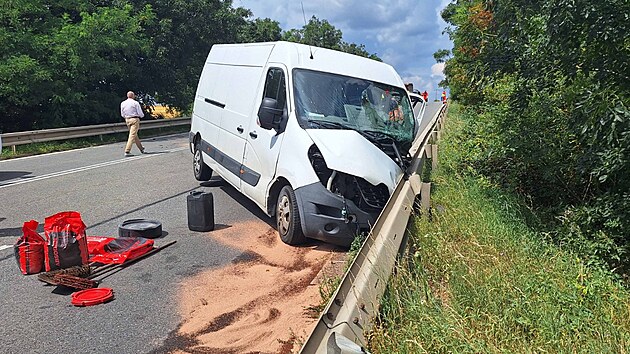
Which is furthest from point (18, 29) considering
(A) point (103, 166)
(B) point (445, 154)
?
(B) point (445, 154)

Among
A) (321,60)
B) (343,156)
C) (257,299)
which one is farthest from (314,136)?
(257,299)

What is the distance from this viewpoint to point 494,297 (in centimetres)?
417

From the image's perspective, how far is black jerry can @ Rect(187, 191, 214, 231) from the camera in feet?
24.8

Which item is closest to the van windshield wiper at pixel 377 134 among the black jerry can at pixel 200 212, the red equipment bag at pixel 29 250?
the black jerry can at pixel 200 212

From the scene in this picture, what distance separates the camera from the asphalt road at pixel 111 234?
4461mm

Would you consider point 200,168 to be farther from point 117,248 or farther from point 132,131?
point 132,131

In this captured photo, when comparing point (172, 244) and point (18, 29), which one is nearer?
point (172, 244)

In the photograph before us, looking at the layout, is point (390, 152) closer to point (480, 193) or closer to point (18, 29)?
point (480, 193)

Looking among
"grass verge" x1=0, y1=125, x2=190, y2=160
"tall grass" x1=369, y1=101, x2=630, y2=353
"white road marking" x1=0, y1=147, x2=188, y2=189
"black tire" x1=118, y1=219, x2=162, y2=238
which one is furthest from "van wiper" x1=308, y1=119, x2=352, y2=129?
"grass verge" x1=0, y1=125, x2=190, y2=160

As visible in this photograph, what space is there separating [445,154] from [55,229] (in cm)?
826

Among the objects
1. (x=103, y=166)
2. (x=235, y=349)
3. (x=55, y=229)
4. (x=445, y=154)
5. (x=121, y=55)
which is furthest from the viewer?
(x=121, y=55)

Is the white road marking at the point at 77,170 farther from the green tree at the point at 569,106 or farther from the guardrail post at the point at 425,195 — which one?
the green tree at the point at 569,106

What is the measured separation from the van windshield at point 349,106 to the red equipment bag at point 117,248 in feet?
7.74

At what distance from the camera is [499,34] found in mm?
6488
